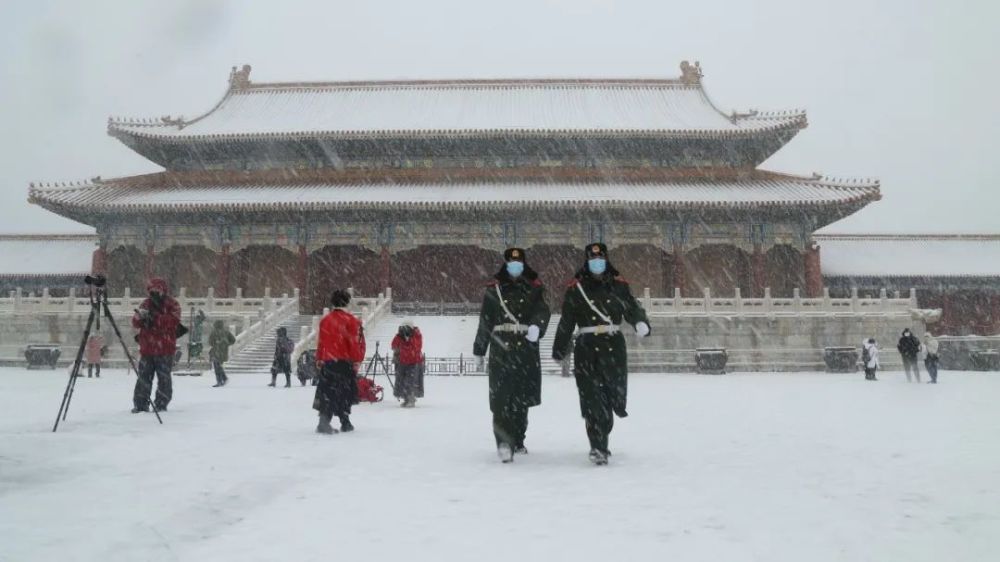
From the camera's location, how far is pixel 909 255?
97.9ft

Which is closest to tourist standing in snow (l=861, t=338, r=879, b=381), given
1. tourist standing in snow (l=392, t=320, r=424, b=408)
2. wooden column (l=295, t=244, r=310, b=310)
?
tourist standing in snow (l=392, t=320, r=424, b=408)

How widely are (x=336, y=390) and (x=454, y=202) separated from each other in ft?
52.8

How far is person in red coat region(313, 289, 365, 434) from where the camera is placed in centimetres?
720

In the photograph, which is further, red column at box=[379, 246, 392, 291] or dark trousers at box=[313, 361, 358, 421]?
red column at box=[379, 246, 392, 291]

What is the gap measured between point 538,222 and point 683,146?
6253 millimetres

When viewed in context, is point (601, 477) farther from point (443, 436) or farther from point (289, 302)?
point (289, 302)

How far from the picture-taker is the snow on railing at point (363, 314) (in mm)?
17611

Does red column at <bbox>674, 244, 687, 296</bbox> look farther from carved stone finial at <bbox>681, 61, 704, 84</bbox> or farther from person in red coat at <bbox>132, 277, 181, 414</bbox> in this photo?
person in red coat at <bbox>132, 277, 181, 414</bbox>

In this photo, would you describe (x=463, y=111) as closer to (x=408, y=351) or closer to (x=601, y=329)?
(x=408, y=351)

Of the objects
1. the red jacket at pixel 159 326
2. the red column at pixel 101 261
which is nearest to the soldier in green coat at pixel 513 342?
the red jacket at pixel 159 326

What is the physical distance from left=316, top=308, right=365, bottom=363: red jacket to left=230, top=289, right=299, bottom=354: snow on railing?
11.4 m

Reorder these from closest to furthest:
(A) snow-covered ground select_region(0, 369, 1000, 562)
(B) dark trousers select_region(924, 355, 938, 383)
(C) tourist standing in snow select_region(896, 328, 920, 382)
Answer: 1. (A) snow-covered ground select_region(0, 369, 1000, 562)
2. (B) dark trousers select_region(924, 355, 938, 383)
3. (C) tourist standing in snow select_region(896, 328, 920, 382)

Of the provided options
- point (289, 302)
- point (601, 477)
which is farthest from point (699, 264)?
point (601, 477)

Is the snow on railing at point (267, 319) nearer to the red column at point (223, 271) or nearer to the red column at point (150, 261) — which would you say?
the red column at point (223, 271)
